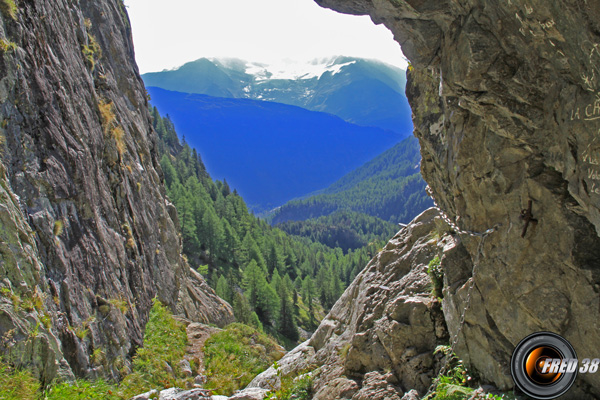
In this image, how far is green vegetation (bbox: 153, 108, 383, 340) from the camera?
56.2 metres

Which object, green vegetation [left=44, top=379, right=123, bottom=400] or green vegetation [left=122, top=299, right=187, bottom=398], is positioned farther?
green vegetation [left=122, top=299, right=187, bottom=398]

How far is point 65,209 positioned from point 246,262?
61835 mm

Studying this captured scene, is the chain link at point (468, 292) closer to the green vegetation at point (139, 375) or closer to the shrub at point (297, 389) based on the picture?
the shrub at point (297, 389)

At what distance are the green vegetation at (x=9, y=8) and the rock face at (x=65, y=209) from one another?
0.18 ft

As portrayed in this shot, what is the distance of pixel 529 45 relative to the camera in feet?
19.5

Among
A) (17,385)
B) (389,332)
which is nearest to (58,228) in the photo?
(17,385)

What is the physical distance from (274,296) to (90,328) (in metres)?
44.7

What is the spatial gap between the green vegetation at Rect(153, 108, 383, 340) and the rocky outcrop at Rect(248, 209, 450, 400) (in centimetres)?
2226

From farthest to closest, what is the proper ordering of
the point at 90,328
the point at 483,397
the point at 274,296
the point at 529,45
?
the point at 274,296 < the point at 90,328 < the point at 483,397 < the point at 529,45

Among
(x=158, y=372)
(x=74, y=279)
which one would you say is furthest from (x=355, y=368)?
(x=74, y=279)

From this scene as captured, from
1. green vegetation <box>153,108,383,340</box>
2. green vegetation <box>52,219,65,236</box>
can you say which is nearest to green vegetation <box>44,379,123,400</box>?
green vegetation <box>52,219,65,236</box>

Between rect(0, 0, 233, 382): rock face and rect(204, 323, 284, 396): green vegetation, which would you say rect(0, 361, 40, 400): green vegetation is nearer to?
rect(0, 0, 233, 382): rock face

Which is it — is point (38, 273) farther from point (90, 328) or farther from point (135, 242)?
point (135, 242)

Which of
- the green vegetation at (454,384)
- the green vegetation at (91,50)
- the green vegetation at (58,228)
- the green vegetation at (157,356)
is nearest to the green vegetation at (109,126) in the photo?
the green vegetation at (91,50)
